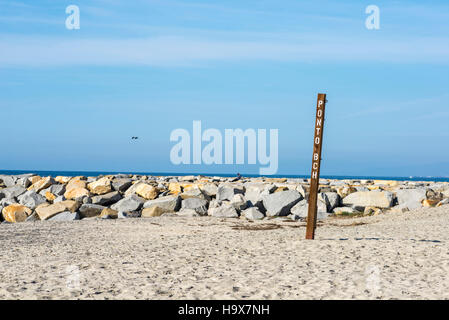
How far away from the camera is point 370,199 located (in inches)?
965

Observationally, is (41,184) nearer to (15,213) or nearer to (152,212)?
(15,213)

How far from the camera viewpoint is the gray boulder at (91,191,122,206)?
26.8m

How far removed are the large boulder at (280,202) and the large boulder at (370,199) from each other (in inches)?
95.7

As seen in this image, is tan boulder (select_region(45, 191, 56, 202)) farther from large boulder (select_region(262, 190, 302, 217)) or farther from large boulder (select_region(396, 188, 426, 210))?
large boulder (select_region(396, 188, 426, 210))

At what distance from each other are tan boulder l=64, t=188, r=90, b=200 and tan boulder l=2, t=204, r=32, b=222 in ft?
14.5

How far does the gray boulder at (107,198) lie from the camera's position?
26812mm

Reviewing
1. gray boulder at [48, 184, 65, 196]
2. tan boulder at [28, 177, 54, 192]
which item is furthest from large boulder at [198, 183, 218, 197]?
tan boulder at [28, 177, 54, 192]

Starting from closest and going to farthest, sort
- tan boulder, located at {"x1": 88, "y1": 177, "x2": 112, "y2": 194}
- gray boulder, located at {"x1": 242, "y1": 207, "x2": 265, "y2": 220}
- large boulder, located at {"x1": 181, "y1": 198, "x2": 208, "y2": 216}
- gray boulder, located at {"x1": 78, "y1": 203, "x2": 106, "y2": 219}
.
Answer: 1. gray boulder, located at {"x1": 242, "y1": 207, "x2": 265, "y2": 220}
2. large boulder, located at {"x1": 181, "y1": 198, "x2": 208, "y2": 216}
3. gray boulder, located at {"x1": 78, "y1": 203, "x2": 106, "y2": 219}
4. tan boulder, located at {"x1": 88, "y1": 177, "x2": 112, "y2": 194}

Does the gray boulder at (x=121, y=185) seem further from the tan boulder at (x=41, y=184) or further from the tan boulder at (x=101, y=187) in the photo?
the tan boulder at (x=41, y=184)

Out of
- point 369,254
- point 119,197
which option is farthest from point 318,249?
point 119,197

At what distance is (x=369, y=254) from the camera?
12.2 m

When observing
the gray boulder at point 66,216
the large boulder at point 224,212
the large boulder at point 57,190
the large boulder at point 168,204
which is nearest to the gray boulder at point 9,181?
the large boulder at point 57,190

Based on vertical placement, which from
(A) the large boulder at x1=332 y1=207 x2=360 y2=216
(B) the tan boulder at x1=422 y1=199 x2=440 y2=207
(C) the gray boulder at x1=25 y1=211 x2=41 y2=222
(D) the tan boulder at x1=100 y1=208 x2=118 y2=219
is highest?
(B) the tan boulder at x1=422 y1=199 x2=440 y2=207

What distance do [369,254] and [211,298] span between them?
496 centimetres
